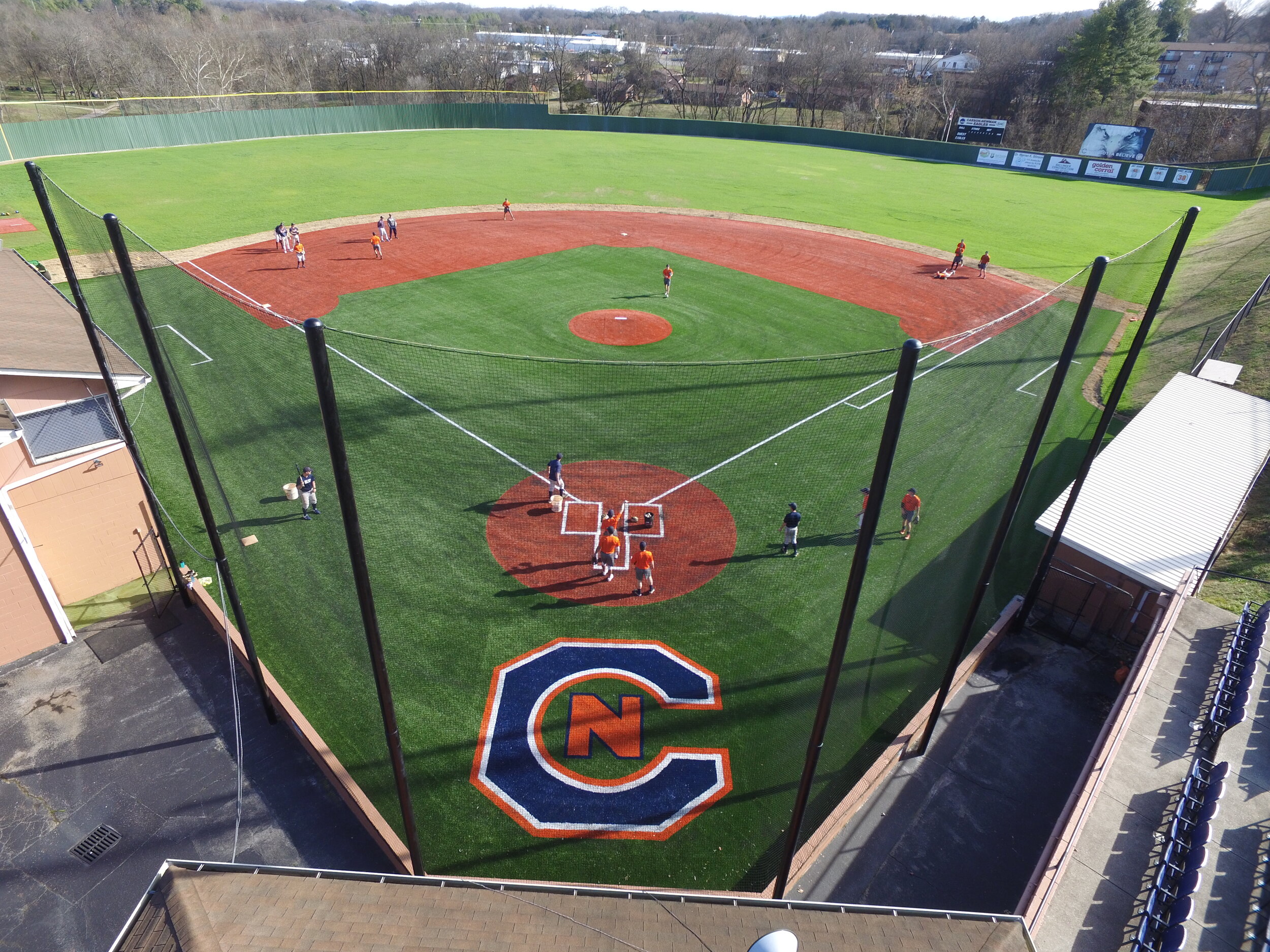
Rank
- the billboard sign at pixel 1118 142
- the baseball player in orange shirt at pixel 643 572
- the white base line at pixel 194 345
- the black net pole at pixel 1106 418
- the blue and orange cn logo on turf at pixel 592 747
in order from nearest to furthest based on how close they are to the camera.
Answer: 1. the black net pole at pixel 1106 418
2. the blue and orange cn logo on turf at pixel 592 747
3. the baseball player in orange shirt at pixel 643 572
4. the white base line at pixel 194 345
5. the billboard sign at pixel 1118 142

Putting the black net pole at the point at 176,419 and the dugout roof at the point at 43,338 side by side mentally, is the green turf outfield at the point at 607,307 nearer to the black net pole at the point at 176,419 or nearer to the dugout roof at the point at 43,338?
the dugout roof at the point at 43,338

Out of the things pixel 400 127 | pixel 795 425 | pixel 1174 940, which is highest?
pixel 400 127

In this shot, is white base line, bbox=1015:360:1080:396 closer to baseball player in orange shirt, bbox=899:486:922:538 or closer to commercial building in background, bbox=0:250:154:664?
baseball player in orange shirt, bbox=899:486:922:538

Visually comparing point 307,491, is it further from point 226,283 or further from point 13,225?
point 13,225

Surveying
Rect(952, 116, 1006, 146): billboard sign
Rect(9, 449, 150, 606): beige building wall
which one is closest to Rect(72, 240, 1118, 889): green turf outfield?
Rect(9, 449, 150, 606): beige building wall

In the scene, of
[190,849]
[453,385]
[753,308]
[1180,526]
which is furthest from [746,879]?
[753,308]

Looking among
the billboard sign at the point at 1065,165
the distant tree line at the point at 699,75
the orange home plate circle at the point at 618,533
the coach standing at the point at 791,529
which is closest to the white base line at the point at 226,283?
the orange home plate circle at the point at 618,533

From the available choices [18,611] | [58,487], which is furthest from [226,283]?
[18,611]
